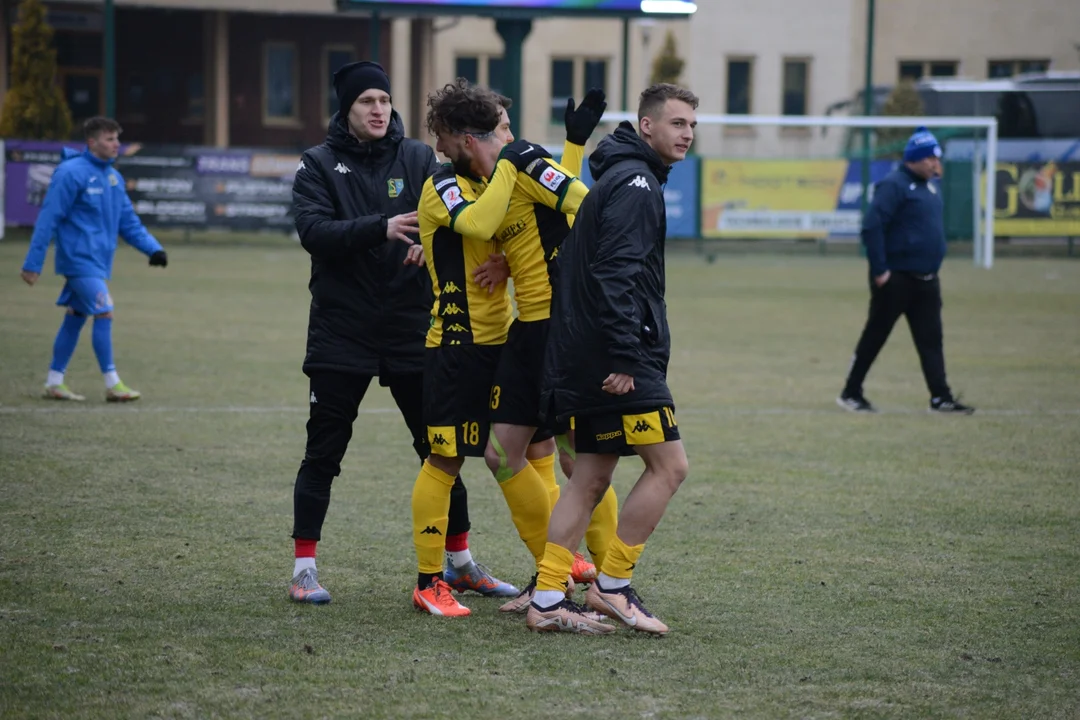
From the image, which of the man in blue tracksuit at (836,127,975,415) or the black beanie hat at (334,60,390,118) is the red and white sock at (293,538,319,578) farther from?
the man in blue tracksuit at (836,127,975,415)

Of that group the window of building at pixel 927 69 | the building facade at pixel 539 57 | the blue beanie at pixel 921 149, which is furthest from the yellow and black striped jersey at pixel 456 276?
the window of building at pixel 927 69

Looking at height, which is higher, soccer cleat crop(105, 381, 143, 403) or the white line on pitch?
soccer cleat crop(105, 381, 143, 403)

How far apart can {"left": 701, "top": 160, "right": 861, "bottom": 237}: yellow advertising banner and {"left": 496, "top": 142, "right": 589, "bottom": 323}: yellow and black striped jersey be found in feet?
74.6

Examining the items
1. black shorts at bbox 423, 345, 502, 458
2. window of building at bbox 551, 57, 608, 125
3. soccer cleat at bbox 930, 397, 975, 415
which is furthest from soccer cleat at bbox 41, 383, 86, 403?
window of building at bbox 551, 57, 608, 125

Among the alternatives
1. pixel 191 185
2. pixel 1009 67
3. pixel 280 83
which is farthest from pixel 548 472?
pixel 1009 67

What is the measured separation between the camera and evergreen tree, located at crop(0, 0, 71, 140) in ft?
105

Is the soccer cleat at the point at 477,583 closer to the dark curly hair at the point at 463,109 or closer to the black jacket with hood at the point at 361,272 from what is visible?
the black jacket with hood at the point at 361,272

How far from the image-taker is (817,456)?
9039 mm

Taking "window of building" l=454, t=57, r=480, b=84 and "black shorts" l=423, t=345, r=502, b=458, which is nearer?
"black shorts" l=423, t=345, r=502, b=458

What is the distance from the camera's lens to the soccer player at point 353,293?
5547 millimetres

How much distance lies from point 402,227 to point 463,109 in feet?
1.60

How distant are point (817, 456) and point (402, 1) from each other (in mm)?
18317

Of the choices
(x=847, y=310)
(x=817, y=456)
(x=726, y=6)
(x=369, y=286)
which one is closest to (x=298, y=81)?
(x=726, y=6)

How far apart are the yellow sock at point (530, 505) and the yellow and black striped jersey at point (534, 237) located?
62cm
